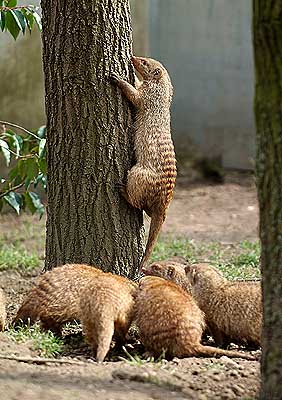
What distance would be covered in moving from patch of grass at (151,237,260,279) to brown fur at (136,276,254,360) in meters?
1.70

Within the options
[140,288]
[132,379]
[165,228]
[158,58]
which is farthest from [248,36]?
[132,379]

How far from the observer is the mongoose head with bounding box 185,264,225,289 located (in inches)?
167

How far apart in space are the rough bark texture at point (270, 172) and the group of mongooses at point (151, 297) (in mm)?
865

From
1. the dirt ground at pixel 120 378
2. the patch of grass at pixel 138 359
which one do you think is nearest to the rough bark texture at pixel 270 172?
the dirt ground at pixel 120 378

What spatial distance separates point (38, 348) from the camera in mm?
3916

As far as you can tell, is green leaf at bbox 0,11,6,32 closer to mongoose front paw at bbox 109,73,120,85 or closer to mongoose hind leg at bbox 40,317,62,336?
mongoose front paw at bbox 109,73,120,85

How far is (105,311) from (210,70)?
258 inches

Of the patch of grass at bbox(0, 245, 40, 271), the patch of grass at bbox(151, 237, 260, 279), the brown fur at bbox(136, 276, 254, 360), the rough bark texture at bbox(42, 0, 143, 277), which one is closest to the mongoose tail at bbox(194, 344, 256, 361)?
the brown fur at bbox(136, 276, 254, 360)

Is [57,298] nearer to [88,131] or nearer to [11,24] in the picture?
[88,131]

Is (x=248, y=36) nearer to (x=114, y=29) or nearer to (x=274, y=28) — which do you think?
(x=114, y=29)

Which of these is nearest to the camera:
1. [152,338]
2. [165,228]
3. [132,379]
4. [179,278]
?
[132,379]

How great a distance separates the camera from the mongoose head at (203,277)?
4250mm

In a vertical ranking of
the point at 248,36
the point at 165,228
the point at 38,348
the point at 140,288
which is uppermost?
the point at 248,36

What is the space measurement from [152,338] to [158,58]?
6.69 meters
